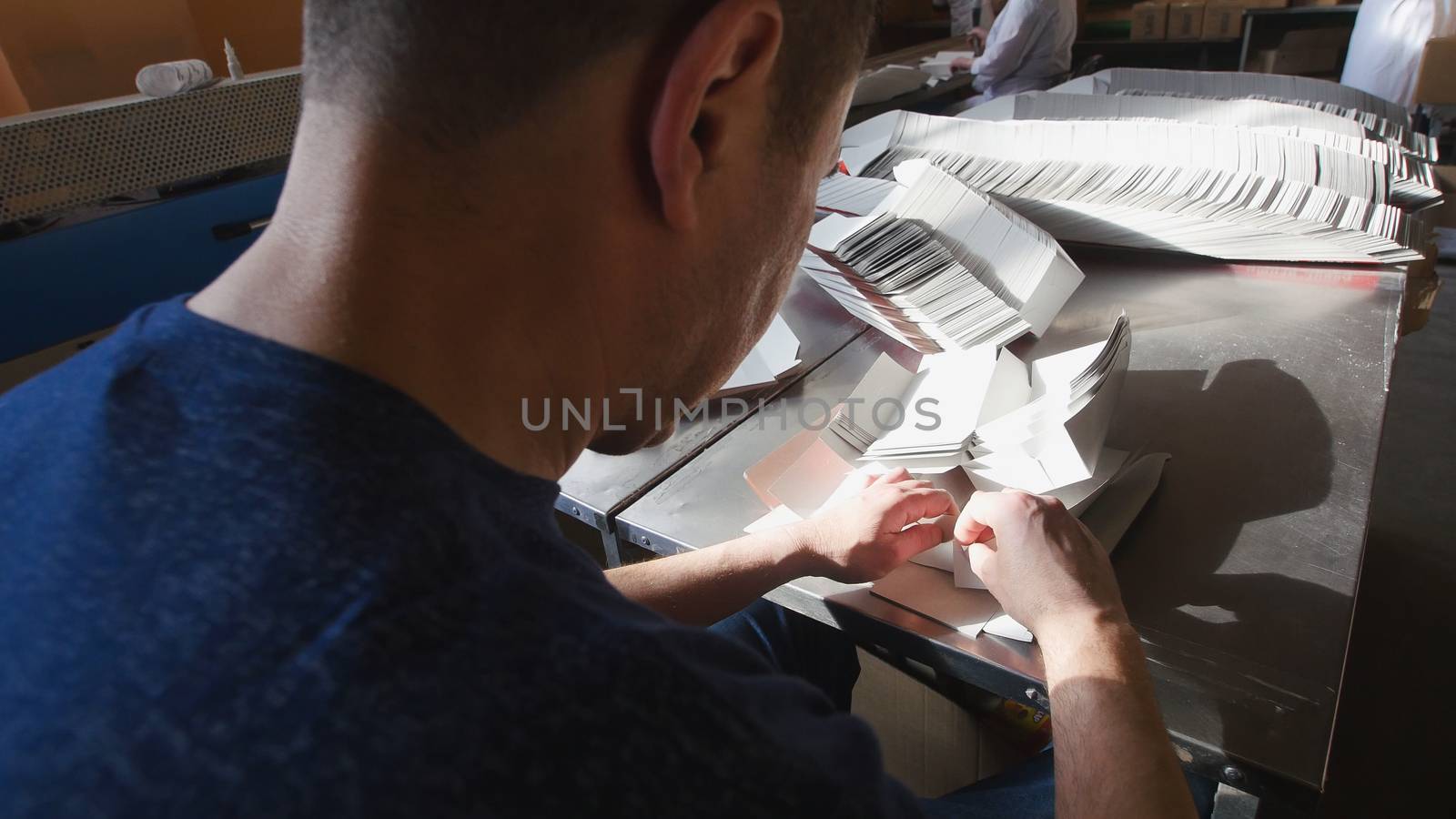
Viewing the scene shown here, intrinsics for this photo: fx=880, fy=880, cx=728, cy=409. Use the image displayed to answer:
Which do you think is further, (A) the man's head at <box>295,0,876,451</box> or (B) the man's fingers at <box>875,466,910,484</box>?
(B) the man's fingers at <box>875,466,910,484</box>

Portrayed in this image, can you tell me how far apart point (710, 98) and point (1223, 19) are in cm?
617

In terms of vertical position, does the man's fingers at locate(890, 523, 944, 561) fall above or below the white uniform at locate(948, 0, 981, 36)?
below

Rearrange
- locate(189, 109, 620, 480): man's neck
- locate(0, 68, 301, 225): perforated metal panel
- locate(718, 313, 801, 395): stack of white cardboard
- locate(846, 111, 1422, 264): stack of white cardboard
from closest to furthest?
locate(189, 109, 620, 480): man's neck < locate(718, 313, 801, 395): stack of white cardboard < locate(846, 111, 1422, 264): stack of white cardboard < locate(0, 68, 301, 225): perforated metal panel

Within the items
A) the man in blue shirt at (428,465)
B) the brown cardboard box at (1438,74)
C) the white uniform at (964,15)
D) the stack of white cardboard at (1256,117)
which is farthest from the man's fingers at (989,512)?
the white uniform at (964,15)

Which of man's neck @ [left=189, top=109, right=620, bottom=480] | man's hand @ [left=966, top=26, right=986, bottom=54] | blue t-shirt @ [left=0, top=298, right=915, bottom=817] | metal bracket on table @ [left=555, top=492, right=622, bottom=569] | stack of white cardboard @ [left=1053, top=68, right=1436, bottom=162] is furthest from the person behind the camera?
man's hand @ [left=966, top=26, right=986, bottom=54]

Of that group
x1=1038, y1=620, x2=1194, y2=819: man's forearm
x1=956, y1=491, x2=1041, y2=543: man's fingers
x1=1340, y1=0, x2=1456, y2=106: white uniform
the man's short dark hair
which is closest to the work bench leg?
Result: x1=956, y1=491, x2=1041, y2=543: man's fingers

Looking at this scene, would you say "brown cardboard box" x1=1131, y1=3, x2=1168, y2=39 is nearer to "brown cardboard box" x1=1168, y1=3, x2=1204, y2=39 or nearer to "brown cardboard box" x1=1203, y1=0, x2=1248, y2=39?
"brown cardboard box" x1=1168, y1=3, x2=1204, y2=39

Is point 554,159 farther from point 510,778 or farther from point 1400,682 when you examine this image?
point 1400,682

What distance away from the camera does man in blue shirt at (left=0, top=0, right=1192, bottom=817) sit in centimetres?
34

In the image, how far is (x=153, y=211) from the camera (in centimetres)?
191

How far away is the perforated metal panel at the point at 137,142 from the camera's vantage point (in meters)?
1.69

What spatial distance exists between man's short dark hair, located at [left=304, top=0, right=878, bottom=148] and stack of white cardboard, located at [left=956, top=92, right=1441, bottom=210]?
1613 mm

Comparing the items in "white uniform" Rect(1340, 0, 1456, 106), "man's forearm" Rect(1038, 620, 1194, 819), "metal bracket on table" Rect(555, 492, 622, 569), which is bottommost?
"man's forearm" Rect(1038, 620, 1194, 819)

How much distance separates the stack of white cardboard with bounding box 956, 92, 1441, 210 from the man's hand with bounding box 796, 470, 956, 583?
4.02ft
